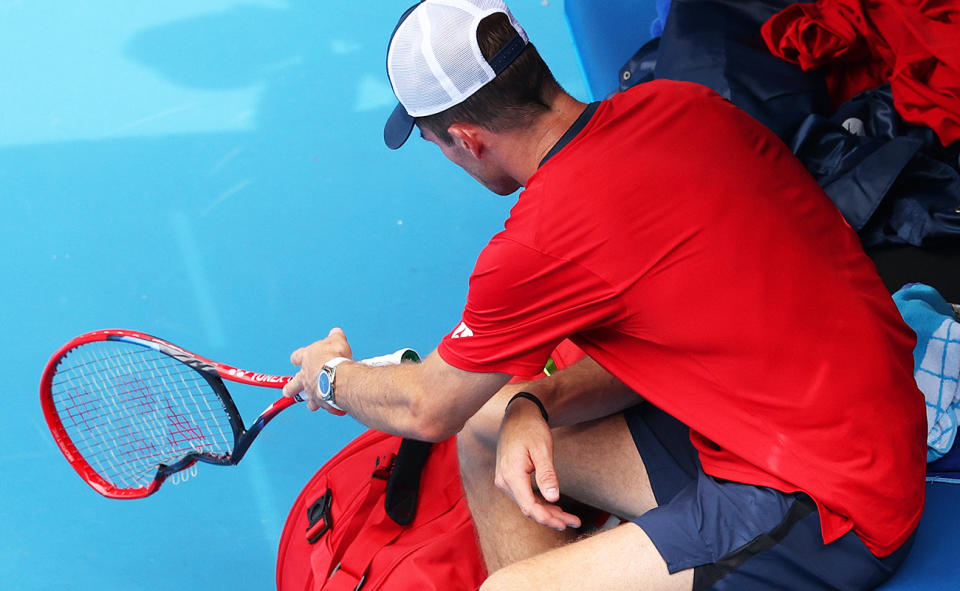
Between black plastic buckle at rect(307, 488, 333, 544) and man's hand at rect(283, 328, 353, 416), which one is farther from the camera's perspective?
black plastic buckle at rect(307, 488, 333, 544)

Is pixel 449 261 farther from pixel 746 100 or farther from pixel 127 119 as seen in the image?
pixel 127 119

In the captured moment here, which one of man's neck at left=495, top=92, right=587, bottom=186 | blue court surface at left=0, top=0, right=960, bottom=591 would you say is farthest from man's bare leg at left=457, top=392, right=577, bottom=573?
blue court surface at left=0, top=0, right=960, bottom=591

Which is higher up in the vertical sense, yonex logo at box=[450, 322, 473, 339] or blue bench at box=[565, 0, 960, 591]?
yonex logo at box=[450, 322, 473, 339]

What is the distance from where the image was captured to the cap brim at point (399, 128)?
1444 mm

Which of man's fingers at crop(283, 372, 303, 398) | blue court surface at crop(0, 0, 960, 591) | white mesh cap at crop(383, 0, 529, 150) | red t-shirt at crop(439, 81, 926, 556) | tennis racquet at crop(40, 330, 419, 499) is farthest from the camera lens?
blue court surface at crop(0, 0, 960, 591)

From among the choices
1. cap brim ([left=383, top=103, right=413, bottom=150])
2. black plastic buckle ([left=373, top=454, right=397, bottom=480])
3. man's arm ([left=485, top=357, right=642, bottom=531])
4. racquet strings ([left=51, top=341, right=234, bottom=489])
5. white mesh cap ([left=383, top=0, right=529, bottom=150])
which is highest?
white mesh cap ([left=383, top=0, right=529, bottom=150])

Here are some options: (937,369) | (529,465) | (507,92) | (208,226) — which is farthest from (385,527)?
(208,226)

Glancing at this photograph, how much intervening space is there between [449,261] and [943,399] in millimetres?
1377

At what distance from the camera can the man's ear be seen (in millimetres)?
1366

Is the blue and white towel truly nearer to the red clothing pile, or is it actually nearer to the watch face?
the red clothing pile

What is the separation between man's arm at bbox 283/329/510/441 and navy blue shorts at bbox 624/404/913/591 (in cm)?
29

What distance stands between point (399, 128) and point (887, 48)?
1.26 m

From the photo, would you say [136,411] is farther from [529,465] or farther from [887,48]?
[887,48]

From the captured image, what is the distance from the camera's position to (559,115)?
1.34 metres
